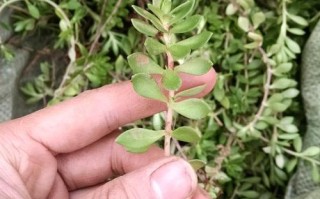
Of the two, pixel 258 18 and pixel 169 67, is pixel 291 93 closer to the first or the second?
pixel 258 18

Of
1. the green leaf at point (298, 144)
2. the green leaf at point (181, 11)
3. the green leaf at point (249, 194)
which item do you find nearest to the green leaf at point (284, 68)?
the green leaf at point (298, 144)

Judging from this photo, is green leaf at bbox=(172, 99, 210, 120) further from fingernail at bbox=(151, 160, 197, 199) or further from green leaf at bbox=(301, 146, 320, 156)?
green leaf at bbox=(301, 146, 320, 156)


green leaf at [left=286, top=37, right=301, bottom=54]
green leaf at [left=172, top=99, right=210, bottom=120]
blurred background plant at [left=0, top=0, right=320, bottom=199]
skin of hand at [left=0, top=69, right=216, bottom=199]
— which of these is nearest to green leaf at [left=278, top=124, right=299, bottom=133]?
blurred background plant at [left=0, top=0, right=320, bottom=199]

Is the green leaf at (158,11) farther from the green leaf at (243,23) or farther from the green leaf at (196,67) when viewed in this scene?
the green leaf at (243,23)

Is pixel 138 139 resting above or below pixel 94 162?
above

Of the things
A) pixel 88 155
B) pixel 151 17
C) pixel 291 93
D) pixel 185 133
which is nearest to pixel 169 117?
pixel 185 133

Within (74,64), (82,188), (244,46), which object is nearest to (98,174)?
(82,188)
